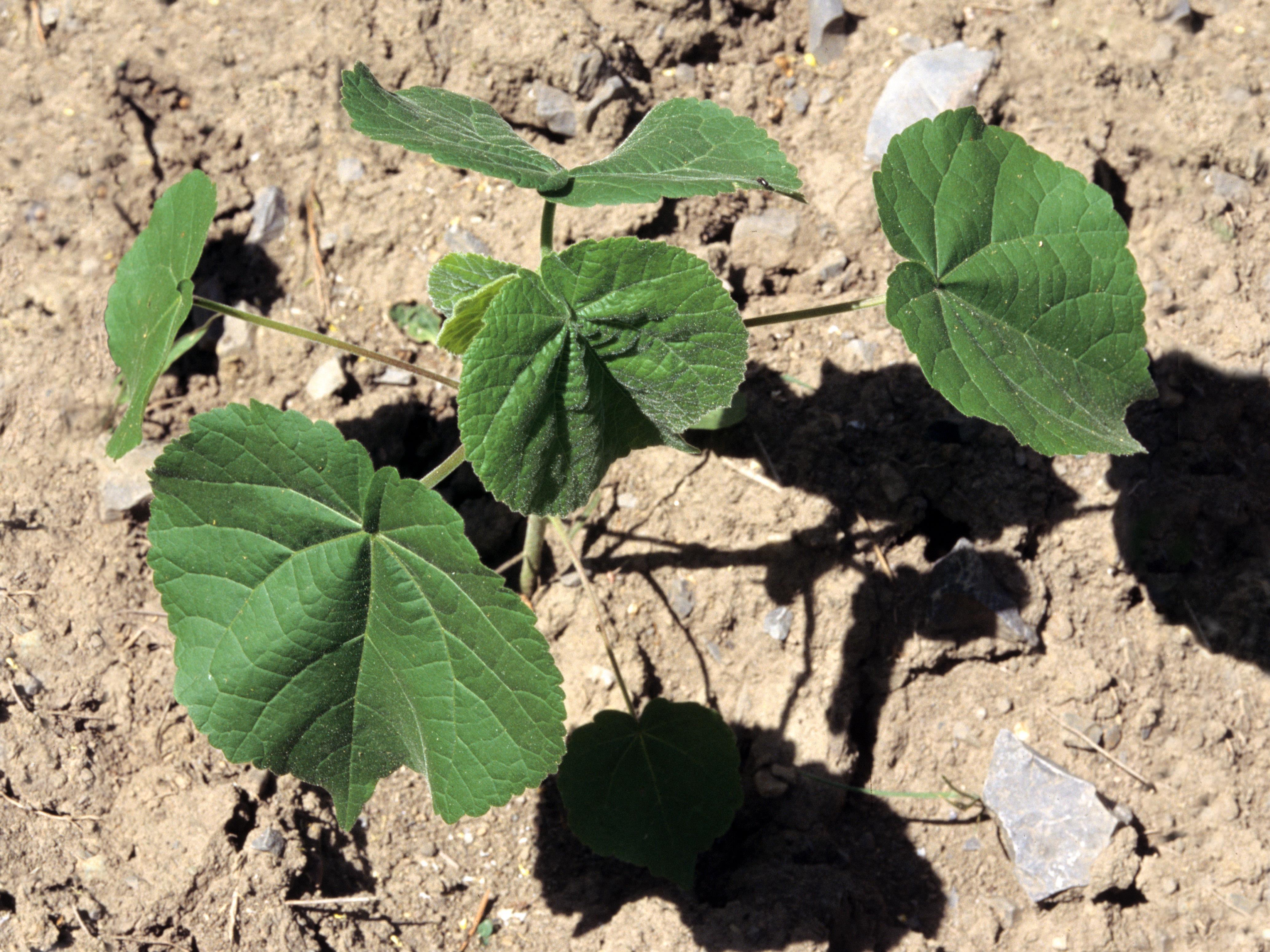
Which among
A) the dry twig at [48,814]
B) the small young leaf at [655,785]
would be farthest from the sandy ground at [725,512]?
the small young leaf at [655,785]

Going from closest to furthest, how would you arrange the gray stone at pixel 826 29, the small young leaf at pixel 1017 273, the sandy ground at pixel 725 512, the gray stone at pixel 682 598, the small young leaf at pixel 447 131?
the small young leaf at pixel 447 131
the small young leaf at pixel 1017 273
the sandy ground at pixel 725 512
the gray stone at pixel 682 598
the gray stone at pixel 826 29

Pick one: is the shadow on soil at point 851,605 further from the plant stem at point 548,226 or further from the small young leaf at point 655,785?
the plant stem at point 548,226

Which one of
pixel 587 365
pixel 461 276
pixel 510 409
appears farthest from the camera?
pixel 461 276

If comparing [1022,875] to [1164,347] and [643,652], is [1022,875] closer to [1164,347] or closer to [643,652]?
[643,652]

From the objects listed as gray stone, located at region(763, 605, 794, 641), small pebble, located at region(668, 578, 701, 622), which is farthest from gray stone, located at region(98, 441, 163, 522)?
gray stone, located at region(763, 605, 794, 641)

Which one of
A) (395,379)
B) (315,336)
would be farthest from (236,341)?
(315,336)

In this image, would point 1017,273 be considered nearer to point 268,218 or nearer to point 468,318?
point 468,318
